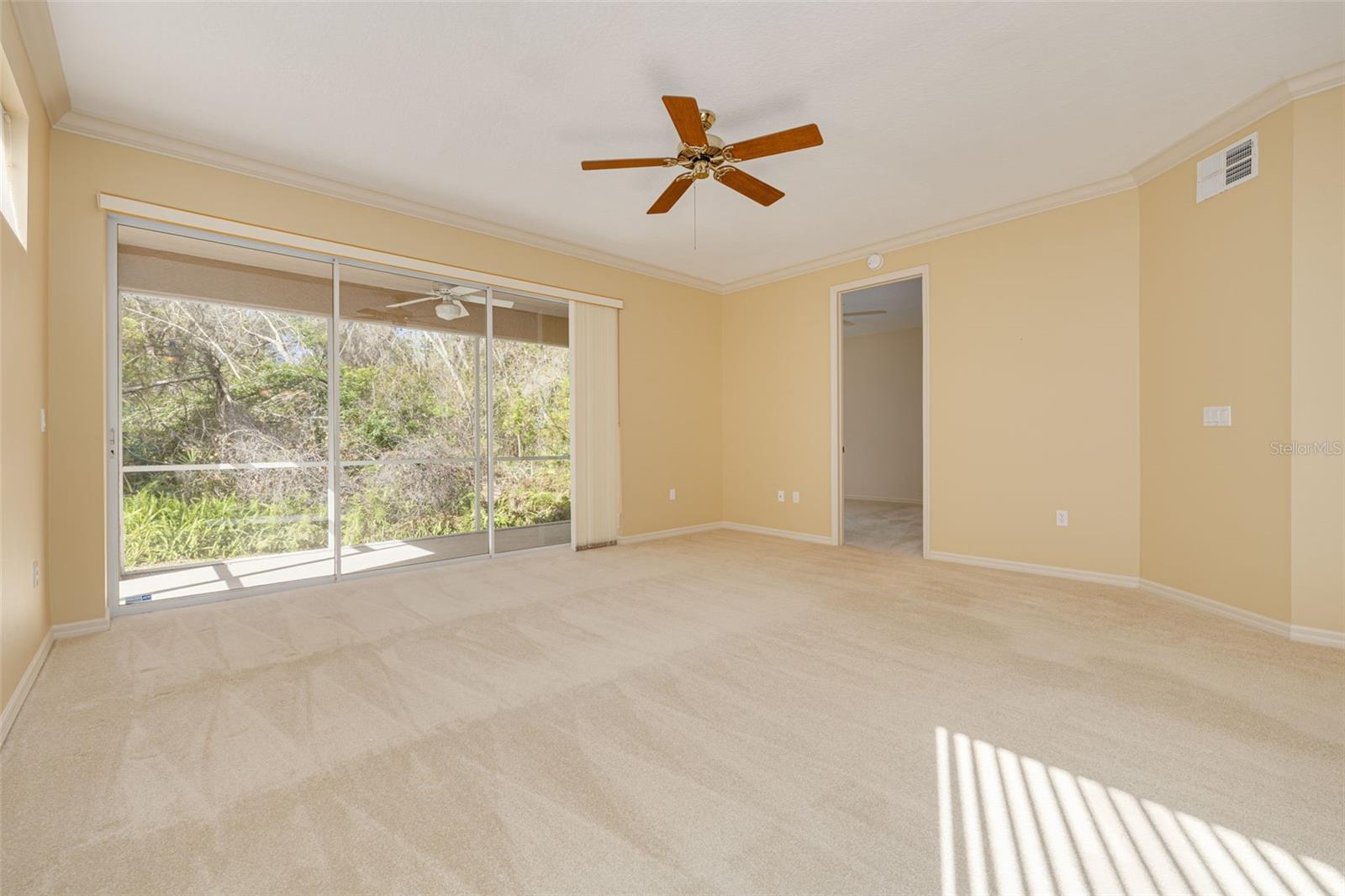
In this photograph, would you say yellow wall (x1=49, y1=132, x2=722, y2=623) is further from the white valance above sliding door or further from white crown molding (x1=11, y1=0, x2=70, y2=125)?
white crown molding (x1=11, y1=0, x2=70, y2=125)

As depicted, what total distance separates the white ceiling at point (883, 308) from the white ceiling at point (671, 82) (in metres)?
2.65

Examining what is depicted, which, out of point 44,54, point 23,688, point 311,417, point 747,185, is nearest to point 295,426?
point 311,417

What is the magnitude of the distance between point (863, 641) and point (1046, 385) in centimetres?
276

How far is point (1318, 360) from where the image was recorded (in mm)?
2867

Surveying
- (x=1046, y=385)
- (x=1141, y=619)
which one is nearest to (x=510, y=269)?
(x=1046, y=385)

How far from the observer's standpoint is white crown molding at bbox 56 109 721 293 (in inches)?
127

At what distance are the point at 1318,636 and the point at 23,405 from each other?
6.32 metres

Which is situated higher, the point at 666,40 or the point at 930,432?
the point at 666,40

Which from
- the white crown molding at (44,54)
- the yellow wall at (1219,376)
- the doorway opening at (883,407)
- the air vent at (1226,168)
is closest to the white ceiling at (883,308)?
the doorway opening at (883,407)

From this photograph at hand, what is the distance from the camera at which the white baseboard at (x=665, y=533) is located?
5840 mm

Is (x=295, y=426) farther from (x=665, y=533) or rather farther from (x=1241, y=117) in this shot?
(x=1241, y=117)

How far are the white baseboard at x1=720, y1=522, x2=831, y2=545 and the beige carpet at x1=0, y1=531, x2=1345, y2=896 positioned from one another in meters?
2.39

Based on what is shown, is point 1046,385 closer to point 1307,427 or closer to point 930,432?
point 930,432

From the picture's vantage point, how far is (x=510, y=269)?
5051 mm
